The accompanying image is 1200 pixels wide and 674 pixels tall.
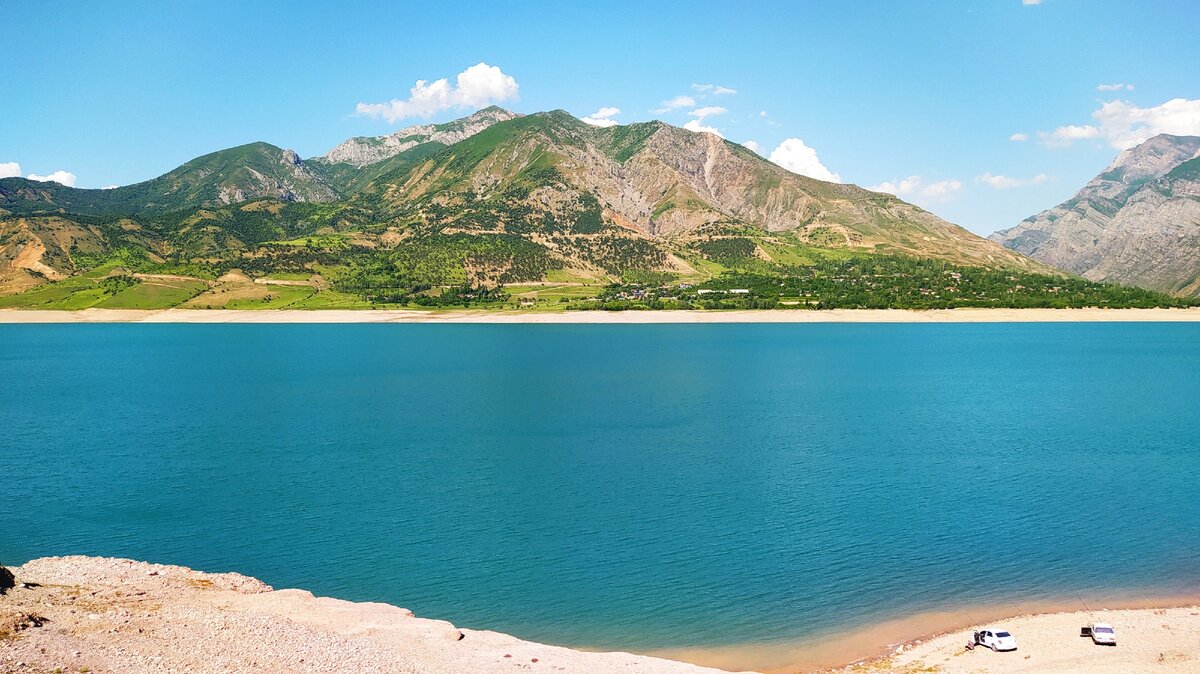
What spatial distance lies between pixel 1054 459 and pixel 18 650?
56716 mm

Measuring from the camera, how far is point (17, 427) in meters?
66.5

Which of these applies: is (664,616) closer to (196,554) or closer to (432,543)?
(432,543)

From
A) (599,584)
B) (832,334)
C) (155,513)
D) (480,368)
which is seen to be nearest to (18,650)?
(599,584)

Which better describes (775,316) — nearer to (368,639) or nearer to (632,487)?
(632,487)

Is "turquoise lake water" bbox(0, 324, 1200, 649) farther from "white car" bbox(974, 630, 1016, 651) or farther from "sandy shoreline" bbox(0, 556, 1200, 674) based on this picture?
"white car" bbox(974, 630, 1016, 651)

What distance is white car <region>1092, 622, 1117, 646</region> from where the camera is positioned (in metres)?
25.0

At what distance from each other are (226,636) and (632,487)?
87.9 ft

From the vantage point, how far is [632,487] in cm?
4653

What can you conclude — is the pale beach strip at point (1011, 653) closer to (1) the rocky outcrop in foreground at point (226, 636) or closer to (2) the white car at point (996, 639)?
(2) the white car at point (996, 639)

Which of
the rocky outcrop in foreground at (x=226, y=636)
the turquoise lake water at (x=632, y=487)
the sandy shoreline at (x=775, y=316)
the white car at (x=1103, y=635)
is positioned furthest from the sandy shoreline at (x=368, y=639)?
the sandy shoreline at (x=775, y=316)

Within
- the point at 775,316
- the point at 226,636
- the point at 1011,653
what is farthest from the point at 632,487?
the point at 775,316

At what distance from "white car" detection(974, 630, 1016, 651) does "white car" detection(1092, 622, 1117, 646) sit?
2445 mm

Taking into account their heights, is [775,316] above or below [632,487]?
above

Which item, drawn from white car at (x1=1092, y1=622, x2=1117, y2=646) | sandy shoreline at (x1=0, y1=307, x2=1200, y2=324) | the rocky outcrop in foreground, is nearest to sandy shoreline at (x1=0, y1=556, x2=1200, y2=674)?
the rocky outcrop in foreground
